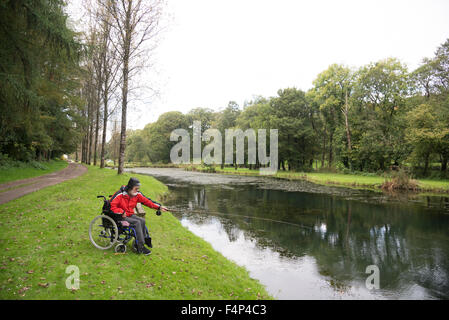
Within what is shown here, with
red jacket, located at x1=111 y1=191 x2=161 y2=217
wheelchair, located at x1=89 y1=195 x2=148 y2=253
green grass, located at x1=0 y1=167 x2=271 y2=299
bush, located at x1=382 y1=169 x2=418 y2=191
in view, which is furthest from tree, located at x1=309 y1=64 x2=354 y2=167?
wheelchair, located at x1=89 y1=195 x2=148 y2=253

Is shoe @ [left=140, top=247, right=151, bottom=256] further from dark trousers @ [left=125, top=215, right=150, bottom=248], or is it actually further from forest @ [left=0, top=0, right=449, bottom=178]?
forest @ [left=0, top=0, right=449, bottom=178]

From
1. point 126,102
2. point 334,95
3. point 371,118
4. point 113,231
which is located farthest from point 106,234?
point 334,95

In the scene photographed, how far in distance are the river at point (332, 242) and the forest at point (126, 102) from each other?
8.49 meters

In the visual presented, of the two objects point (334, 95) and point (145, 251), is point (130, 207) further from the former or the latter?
point (334, 95)

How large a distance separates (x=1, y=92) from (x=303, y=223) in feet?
44.9

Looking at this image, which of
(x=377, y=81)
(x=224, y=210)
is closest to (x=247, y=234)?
(x=224, y=210)

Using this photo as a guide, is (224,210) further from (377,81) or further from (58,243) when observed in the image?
(377,81)

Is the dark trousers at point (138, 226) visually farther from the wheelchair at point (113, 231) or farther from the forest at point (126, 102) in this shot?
the forest at point (126, 102)

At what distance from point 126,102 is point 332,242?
16760mm

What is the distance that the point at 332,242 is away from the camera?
416 inches

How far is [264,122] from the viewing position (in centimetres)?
4853

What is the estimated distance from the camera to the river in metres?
6.98

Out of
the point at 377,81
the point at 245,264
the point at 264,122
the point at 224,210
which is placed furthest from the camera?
the point at 264,122
